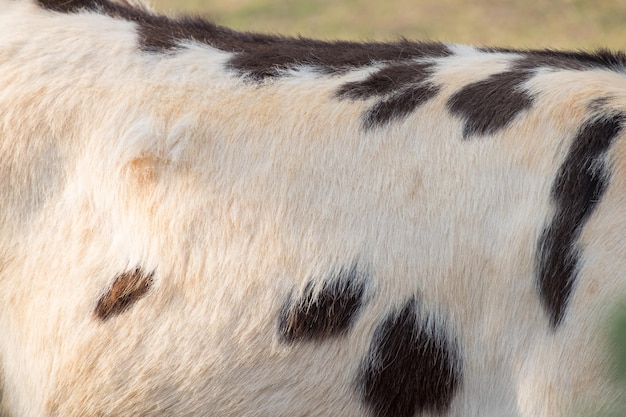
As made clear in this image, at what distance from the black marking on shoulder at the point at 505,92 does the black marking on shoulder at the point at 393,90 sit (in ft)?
0.34

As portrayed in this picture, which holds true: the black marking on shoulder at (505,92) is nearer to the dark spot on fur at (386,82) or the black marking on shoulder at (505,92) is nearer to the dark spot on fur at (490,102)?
the dark spot on fur at (490,102)

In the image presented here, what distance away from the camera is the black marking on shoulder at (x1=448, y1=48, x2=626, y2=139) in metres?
2.33

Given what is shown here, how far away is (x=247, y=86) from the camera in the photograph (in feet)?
8.48

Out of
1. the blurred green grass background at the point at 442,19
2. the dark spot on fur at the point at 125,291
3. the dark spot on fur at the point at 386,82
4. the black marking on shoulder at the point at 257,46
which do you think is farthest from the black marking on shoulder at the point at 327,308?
the blurred green grass background at the point at 442,19

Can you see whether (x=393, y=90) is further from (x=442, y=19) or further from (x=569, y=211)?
(x=442, y=19)

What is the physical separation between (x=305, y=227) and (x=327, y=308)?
236mm

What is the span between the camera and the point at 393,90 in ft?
8.16

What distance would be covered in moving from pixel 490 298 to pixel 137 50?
1371 mm

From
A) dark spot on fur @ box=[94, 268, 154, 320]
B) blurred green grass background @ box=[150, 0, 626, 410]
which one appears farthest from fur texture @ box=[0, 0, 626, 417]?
blurred green grass background @ box=[150, 0, 626, 410]

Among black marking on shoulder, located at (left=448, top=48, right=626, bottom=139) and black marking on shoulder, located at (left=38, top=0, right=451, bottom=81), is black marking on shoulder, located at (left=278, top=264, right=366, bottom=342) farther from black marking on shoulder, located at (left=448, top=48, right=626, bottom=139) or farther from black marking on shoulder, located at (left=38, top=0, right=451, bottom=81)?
black marking on shoulder, located at (left=38, top=0, right=451, bottom=81)

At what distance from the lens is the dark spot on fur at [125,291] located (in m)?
2.46

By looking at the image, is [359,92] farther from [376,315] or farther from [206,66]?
[376,315]

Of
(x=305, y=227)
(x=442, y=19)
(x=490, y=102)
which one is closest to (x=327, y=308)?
(x=305, y=227)

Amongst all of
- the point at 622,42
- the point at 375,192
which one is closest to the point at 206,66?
the point at 375,192
